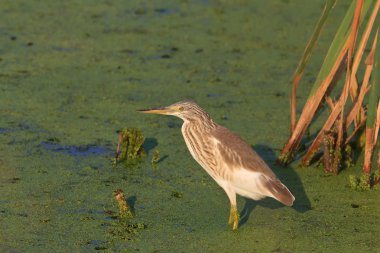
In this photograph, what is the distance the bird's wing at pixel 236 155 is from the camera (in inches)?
161

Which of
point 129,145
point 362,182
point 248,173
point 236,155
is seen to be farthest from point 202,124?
point 362,182

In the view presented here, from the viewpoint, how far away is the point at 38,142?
501cm

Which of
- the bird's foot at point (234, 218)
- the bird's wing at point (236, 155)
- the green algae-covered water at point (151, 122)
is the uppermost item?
the bird's wing at point (236, 155)

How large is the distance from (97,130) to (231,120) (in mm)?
844

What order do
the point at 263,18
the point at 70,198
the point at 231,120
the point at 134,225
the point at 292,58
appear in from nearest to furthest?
the point at 134,225 → the point at 70,198 → the point at 231,120 → the point at 292,58 → the point at 263,18

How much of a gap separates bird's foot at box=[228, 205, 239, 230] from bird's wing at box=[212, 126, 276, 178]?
0.20 metres

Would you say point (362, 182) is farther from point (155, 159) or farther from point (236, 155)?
point (155, 159)

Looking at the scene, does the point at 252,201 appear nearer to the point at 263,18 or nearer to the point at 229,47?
the point at 229,47

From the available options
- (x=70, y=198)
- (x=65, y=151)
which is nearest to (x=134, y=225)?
(x=70, y=198)

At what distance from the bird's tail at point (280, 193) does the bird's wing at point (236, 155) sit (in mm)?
67

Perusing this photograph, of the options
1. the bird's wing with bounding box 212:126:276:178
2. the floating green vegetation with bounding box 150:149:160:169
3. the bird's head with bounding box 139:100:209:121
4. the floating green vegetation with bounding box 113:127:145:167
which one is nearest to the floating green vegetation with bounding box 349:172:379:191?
the bird's wing with bounding box 212:126:276:178

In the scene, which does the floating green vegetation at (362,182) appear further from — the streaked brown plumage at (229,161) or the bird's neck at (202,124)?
the bird's neck at (202,124)

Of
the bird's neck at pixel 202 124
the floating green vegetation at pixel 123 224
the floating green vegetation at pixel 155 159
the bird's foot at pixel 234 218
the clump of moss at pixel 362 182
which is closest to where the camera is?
the floating green vegetation at pixel 123 224

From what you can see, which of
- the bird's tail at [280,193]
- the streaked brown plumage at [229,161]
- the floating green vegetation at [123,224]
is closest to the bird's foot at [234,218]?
the streaked brown plumage at [229,161]
